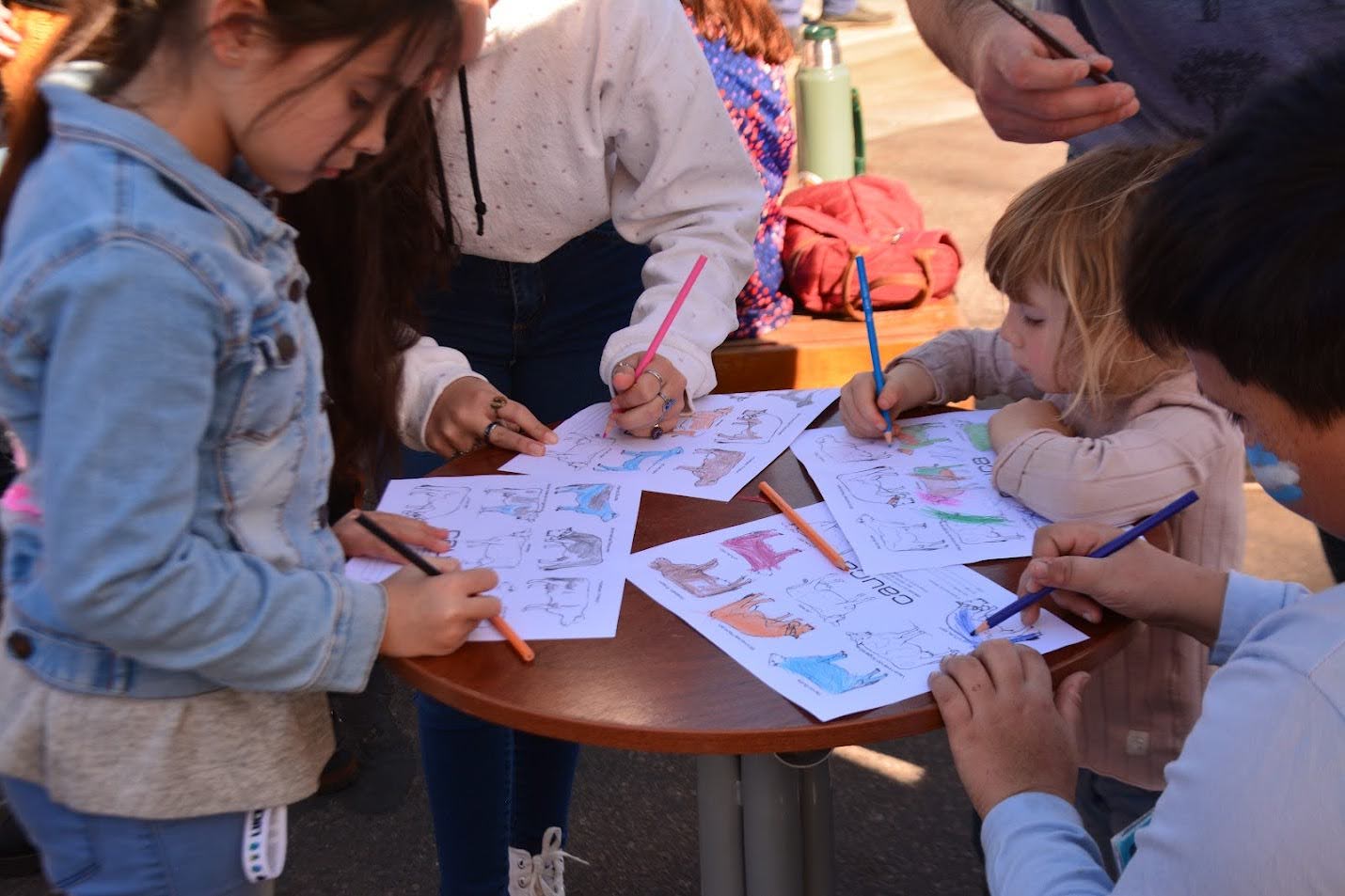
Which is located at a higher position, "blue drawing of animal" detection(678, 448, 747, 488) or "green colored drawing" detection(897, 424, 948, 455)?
"blue drawing of animal" detection(678, 448, 747, 488)

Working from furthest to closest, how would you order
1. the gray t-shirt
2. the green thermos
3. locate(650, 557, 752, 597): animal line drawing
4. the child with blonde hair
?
the green thermos < the gray t-shirt < the child with blonde hair < locate(650, 557, 752, 597): animal line drawing

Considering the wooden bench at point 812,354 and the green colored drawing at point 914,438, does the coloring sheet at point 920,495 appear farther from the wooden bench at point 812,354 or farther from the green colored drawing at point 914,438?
the wooden bench at point 812,354

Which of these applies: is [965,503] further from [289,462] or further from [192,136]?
[192,136]

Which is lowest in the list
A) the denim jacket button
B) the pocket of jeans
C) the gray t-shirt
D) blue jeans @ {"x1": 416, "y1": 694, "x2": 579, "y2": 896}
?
blue jeans @ {"x1": 416, "y1": 694, "x2": 579, "y2": 896}

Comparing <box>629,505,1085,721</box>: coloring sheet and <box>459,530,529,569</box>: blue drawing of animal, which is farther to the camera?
<box>459,530,529,569</box>: blue drawing of animal

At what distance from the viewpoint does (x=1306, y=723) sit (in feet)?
2.56

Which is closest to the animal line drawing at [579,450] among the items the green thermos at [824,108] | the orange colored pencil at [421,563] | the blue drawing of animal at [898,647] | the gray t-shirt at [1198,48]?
the orange colored pencil at [421,563]

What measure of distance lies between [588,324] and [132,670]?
100 cm

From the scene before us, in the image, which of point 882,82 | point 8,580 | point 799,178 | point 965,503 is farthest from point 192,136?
point 882,82

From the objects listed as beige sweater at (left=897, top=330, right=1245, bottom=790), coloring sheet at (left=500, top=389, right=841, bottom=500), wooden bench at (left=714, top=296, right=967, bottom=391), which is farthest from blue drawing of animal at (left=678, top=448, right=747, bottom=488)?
wooden bench at (left=714, top=296, right=967, bottom=391)

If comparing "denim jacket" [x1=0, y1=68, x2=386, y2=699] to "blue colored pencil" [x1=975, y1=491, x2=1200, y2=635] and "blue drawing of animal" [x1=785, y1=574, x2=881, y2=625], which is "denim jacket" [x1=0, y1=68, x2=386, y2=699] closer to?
"blue drawing of animal" [x1=785, y1=574, x2=881, y2=625]

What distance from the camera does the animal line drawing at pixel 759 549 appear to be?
1.32 meters

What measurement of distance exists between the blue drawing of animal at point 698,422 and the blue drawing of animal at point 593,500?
0.19 m

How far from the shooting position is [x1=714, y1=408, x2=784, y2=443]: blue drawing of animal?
5.41 ft
